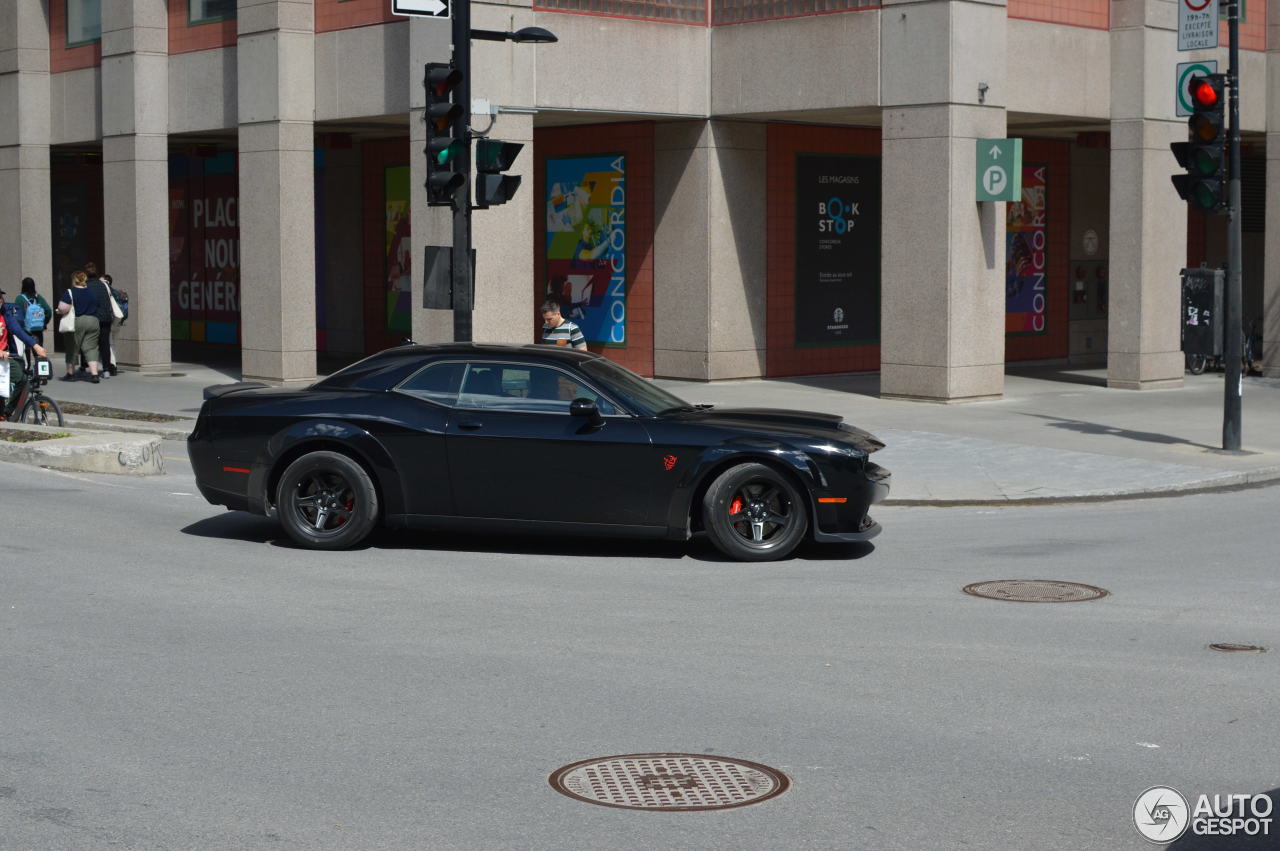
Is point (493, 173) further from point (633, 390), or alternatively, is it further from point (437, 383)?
point (633, 390)

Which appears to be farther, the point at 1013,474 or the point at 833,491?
the point at 1013,474

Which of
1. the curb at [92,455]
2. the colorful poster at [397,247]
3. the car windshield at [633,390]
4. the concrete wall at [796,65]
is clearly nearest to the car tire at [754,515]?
the car windshield at [633,390]

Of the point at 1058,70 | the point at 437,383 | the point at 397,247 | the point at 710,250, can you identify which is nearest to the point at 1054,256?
the point at 1058,70

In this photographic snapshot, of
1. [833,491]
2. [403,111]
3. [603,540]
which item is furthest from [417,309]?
[833,491]

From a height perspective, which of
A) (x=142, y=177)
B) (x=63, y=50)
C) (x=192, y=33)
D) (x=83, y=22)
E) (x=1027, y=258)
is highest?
(x=83, y=22)

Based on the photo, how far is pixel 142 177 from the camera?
95.3 feet

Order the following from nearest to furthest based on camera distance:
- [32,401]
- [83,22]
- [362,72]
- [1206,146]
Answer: [1206,146], [32,401], [362,72], [83,22]

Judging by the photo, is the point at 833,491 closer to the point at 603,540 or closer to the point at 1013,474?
the point at 603,540

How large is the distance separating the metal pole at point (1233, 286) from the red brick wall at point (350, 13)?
1186 centimetres

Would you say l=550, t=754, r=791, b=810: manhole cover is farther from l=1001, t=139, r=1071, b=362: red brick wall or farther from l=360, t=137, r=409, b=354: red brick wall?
l=360, t=137, r=409, b=354: red brick wall

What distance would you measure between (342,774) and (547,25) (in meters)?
19.1

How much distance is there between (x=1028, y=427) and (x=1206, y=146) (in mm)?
4280

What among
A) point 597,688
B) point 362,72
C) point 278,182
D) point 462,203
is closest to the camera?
point 597,688

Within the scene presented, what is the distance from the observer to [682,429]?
37.8 ft
